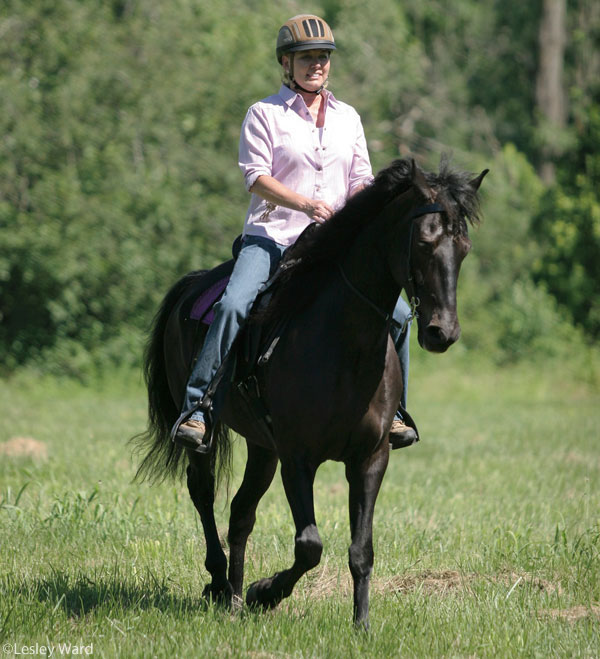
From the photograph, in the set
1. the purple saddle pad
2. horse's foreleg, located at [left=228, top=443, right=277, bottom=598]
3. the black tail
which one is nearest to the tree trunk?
the black tail

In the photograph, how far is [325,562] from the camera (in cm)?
696

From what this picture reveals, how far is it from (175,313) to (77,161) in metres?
16.3

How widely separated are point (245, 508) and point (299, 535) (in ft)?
4.51

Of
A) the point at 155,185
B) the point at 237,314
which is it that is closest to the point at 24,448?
the point at 237,314

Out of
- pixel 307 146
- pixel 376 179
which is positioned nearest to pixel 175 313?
pixel 307 146

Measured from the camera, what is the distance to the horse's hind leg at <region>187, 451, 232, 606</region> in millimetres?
6387

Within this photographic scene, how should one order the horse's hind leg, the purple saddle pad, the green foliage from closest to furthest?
the horse's hind leg < the purple saddle pad < the green foliage

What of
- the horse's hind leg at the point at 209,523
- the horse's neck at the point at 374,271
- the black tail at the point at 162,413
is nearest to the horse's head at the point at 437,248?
the horse's neck at the point at 374,271

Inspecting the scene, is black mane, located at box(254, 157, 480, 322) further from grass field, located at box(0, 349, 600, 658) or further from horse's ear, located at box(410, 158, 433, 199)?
grass field, located at box(0, 349, 600, 658)

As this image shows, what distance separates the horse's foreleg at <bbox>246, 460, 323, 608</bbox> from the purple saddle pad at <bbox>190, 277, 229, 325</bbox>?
4.57ft

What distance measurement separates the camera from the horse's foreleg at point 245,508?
6.63m

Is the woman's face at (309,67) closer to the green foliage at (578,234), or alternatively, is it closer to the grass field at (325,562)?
the grass field at (325,562)

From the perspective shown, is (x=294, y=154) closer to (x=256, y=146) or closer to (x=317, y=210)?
(x=256, y=146)

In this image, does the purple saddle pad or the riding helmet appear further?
the purple saddle pad
